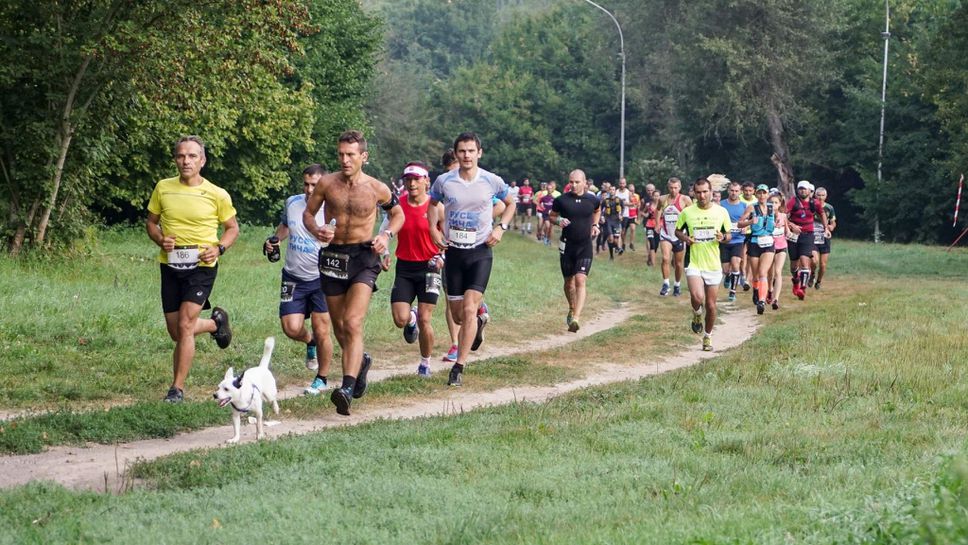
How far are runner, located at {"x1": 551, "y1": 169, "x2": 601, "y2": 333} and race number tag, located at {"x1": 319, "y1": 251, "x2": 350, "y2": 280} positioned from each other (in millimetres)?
6387

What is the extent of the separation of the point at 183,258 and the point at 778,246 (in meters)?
13.2

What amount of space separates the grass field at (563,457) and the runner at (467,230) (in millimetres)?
809

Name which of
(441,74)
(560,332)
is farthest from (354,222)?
(441,74)

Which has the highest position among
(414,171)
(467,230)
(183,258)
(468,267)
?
(414,171)

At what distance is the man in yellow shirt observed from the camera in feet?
35.2

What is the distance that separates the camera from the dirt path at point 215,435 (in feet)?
27.0

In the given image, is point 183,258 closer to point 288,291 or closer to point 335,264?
point 335,264

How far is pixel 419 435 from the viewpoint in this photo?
28.6ft

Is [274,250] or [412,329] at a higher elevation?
[274,250]

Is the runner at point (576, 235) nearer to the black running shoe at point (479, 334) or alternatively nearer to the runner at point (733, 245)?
the black running shoe at point (479, 334)

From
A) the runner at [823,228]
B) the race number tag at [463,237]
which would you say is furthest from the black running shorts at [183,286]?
the runner at [823,228]

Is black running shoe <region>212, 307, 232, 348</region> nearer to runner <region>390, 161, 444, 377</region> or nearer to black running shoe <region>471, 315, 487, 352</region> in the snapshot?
runner <region>390, 161, 444, 377</region>

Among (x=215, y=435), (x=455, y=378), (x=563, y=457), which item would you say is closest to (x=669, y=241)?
(x=455, y=378)

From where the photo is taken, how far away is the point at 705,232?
16141 mm
